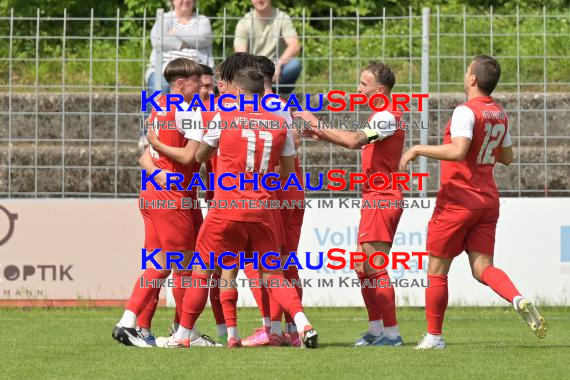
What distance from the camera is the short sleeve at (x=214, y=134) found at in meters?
8.75

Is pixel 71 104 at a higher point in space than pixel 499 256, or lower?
higher

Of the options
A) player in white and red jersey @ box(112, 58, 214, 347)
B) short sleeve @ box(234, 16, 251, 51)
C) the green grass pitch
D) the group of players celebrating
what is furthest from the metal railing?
player in white and red jersey @ box(112, 58, 214, 347)

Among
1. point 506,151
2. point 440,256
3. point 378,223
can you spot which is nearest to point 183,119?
point 378,223

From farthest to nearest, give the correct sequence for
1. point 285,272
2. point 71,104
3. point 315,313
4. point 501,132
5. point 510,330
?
point 71,104
point 315,313
point 510,330
point 285,272
point 501,132

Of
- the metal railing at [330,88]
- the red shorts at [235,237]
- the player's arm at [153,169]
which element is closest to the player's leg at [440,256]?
the red shorts at [235,237]

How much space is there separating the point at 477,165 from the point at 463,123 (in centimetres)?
41

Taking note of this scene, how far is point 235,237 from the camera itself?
8.83 metres

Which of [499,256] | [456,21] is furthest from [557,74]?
[499,256]

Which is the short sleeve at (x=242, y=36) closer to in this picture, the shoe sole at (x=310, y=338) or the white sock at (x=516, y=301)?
the shoe sole at (x=310, y=338)

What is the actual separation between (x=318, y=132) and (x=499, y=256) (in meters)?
4.36

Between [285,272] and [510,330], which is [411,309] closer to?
[510,330]

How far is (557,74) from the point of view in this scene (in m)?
14.1

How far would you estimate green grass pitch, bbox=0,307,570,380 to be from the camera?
308 inches

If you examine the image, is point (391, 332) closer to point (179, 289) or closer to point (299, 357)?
point (299, 357)
